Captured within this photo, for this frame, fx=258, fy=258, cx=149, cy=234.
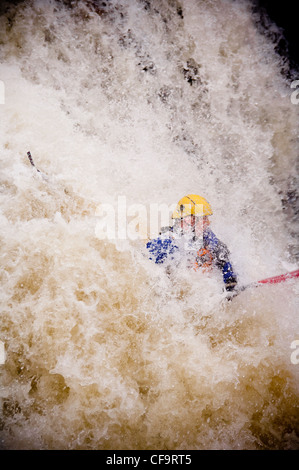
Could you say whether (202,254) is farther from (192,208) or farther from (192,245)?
(192,208)

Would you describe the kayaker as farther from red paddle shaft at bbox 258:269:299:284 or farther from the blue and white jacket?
red paddle shaft at bbox 258:269:299:284

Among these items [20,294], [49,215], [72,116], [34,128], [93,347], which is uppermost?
[72,116]

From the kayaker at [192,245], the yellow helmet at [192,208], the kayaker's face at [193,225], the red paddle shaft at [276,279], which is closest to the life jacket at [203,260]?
the kayaker at [192,245]

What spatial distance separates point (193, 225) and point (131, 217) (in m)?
0.98

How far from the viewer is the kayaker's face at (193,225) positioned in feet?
9.14

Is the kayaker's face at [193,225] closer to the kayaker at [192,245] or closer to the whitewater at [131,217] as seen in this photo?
the kayaker at [192,245]

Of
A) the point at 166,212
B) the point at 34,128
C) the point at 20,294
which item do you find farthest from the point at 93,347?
the point at 34,128

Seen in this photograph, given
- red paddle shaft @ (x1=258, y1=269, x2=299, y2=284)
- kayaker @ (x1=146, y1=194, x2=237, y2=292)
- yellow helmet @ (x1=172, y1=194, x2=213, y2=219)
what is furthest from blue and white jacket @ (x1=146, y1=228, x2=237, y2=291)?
red paddle shaft @ (x1=258, y1=269, x2=299, y2=284)

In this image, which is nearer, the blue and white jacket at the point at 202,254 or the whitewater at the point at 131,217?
the whitewater at the point at 131,217

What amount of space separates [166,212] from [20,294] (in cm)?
219

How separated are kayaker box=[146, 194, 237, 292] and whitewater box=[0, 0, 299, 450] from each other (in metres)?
0.11

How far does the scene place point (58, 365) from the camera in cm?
221

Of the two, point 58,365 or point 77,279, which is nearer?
point 58,365

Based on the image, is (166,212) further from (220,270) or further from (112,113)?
(112,113)
